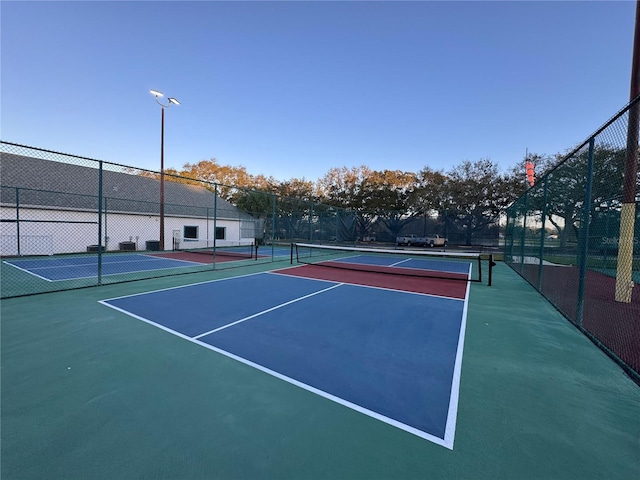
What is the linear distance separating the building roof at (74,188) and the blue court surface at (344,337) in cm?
791

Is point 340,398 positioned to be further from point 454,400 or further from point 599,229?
point 599,229

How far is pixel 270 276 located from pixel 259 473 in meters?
7.12

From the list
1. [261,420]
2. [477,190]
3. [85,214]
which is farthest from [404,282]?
[477,190]

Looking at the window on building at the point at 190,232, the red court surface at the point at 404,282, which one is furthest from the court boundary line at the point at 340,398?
the window on building at the point at 190,232

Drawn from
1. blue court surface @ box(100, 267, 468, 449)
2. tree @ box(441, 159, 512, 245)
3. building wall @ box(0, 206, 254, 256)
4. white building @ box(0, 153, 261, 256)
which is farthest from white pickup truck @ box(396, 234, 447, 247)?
blue court surface @ box(100, 267, 468, 449)

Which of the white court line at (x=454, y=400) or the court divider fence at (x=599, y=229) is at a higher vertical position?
the court divider fence at (x=599, y=229)

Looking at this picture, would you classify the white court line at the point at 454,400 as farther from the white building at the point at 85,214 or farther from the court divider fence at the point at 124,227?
the white building at the point at 85,214

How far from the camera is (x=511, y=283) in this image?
337 inches

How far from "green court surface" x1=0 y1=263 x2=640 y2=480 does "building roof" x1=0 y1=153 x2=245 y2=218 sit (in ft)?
31.8

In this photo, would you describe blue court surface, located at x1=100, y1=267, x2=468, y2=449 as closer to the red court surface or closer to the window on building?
the red court surface

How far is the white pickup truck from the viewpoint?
22.4 meters

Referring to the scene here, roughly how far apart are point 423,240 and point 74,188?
2412 cm

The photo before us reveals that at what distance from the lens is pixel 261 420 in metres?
2.16

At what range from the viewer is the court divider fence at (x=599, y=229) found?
412 cm
